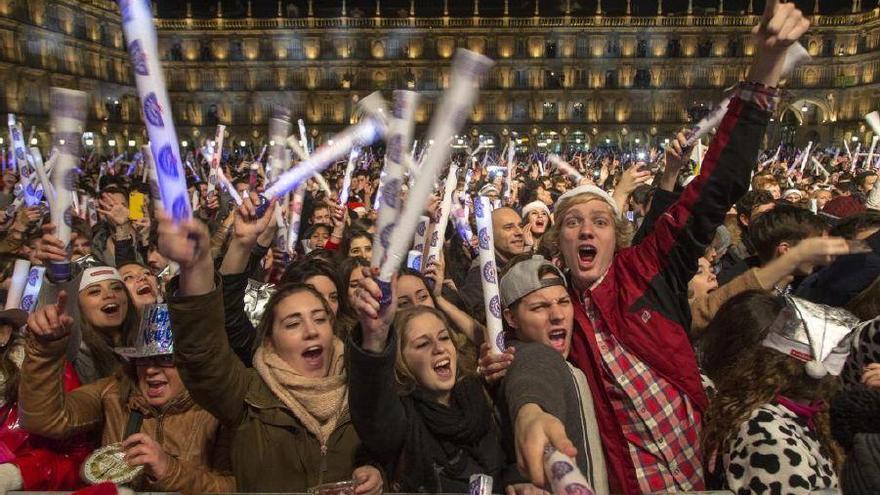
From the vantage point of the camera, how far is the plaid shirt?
95.0 inches

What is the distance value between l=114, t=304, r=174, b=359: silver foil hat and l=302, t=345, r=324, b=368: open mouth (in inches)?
20.3

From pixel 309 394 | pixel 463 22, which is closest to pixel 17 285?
pixel 309 394

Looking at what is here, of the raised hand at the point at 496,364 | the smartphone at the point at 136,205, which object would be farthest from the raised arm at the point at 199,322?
the smartphone at the point at 136,205

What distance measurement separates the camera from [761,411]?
225cm

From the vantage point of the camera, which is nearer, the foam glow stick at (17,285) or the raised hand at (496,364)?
the raised hand at (496,364)

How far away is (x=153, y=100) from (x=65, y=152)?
85cm

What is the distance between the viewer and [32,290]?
342 cm

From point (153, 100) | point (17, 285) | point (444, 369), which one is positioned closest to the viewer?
point (153, 100)

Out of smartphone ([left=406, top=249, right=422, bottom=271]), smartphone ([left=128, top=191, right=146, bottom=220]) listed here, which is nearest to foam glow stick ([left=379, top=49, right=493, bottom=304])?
smartphone ([left=406, top=249, right=422, bottom=271])

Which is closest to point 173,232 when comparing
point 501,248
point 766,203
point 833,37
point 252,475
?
point 252,475

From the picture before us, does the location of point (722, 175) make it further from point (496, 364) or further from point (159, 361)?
point (159, 361)

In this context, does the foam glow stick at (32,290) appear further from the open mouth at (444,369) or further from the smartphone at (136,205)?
the smartphone at (136,205)

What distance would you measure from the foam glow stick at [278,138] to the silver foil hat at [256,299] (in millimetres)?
684

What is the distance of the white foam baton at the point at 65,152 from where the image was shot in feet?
8.15
